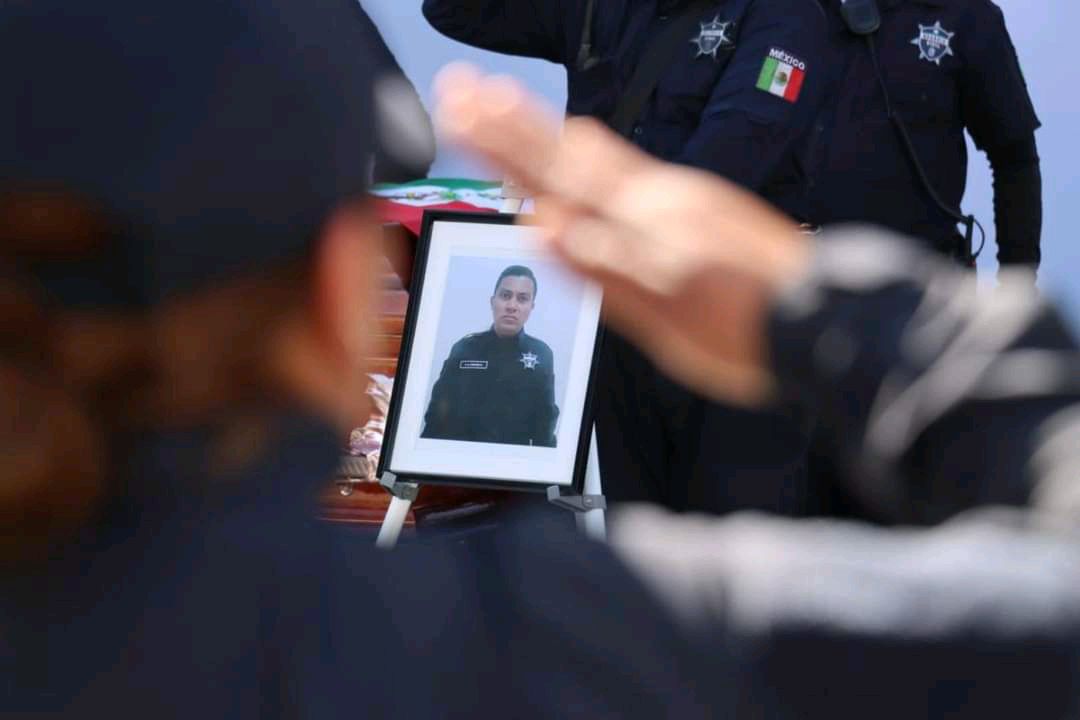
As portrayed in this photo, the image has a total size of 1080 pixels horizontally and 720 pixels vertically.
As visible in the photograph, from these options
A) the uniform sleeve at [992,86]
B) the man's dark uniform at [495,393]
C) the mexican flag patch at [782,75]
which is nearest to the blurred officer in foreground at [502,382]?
the man's dark uniform at [495,393]

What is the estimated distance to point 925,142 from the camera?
2.84 metres

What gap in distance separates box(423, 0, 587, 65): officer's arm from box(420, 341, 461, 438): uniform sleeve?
639mm

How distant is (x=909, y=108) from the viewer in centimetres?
281

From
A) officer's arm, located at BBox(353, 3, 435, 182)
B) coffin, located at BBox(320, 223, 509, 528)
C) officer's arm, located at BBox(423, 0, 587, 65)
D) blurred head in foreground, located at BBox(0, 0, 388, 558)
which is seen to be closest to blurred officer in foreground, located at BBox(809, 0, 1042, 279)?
officer's arm, located at BBox(423, 0, 587, 65)

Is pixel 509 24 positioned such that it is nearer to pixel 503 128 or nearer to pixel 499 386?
pixel 499 386

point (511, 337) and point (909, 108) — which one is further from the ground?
point (909, 108)

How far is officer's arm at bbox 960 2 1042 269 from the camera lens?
113 inches

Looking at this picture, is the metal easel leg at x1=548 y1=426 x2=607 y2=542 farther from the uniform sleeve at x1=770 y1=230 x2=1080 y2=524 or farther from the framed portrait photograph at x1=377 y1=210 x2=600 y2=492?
the uniform sleeve at x1=770 y1=230 x2=1080 y2=524

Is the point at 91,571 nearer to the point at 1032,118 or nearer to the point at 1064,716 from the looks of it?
the point at 1064,716

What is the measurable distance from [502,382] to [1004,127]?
3.67 feet

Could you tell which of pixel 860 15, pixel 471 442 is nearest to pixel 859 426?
pixel 471 442

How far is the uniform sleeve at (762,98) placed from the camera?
2.51m

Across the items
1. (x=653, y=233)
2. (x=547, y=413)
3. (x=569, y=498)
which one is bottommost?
(x=569, y=498)

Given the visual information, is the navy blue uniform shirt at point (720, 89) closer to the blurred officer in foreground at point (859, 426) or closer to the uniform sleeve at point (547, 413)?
the uniform sleeve at point (547, 413)
